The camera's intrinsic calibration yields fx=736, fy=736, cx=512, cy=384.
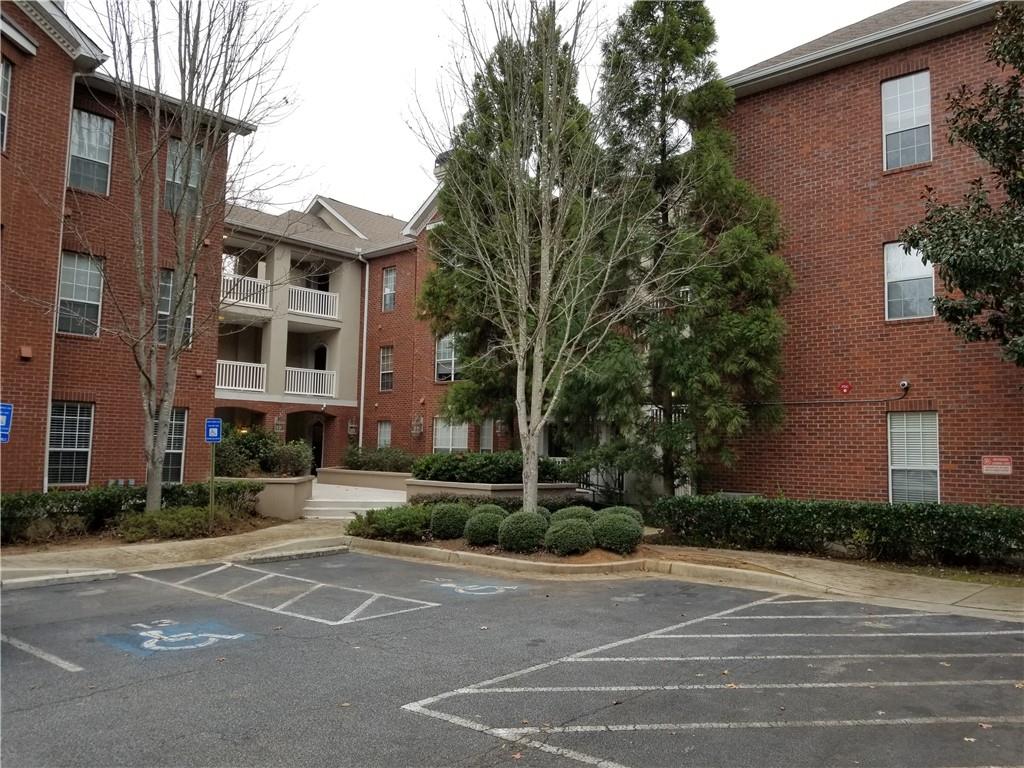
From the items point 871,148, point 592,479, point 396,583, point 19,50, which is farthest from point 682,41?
point 19,50

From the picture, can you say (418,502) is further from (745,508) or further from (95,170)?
(95,170)

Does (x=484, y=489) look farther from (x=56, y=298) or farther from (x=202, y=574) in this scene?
(x=56, y=298)

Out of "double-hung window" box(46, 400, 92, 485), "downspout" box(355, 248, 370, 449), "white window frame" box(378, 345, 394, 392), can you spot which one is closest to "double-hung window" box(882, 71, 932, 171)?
"white window frame" box(378, 345, 394, 392)

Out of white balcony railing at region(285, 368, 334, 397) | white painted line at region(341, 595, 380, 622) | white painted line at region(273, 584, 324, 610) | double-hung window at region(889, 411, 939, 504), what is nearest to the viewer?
white painted line at region(341, 595, 380, 622)

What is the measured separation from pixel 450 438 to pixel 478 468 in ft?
23.8

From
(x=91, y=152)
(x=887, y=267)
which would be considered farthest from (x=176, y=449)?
(x=887, y=267)

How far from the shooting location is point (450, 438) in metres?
24.2

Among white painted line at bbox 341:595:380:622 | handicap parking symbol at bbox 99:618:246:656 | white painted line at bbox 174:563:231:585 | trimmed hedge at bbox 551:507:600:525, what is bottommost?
white painted line at bbox 174:563:231:585

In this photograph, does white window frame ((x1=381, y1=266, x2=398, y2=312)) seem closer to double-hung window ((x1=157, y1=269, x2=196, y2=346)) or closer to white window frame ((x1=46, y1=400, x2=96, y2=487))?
double-hung window ((x1=157, y1=269, x2=196, y2=346))

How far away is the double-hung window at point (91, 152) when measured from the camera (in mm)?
15930

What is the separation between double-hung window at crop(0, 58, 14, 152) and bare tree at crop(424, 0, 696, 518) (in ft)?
27.4

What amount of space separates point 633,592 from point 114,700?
656 centimetres

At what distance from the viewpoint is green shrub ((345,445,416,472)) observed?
23.9 meters

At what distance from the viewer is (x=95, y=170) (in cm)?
1622
